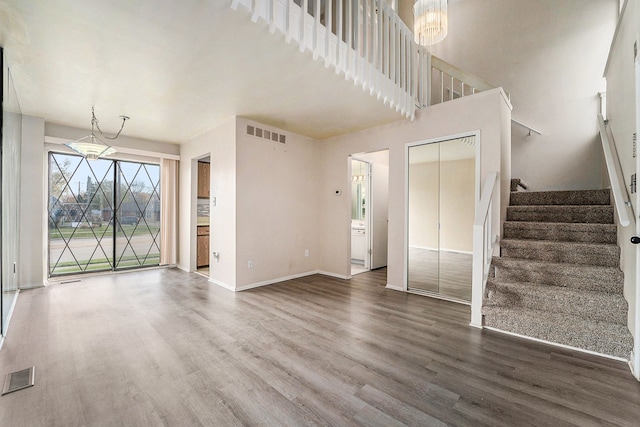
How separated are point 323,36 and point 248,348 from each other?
117 inches

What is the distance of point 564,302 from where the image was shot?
2.61 meters

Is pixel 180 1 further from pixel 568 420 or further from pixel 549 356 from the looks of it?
pixel 549 356

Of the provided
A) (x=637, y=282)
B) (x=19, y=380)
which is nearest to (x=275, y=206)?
(x=19, y=380)

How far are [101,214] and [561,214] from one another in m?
7.56

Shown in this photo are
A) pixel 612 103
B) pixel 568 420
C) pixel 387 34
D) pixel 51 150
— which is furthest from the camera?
pixel 51 150

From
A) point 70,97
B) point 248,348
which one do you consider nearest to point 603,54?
point 248,348

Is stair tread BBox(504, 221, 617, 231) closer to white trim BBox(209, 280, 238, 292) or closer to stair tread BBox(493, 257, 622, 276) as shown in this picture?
stair tread BBox(493, 257, 622, 276)

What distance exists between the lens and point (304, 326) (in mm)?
2902

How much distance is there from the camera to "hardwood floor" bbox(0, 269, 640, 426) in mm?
1639

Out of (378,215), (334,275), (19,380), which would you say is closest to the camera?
(19,380)

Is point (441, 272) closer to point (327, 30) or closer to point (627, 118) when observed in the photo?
point (627, 118)

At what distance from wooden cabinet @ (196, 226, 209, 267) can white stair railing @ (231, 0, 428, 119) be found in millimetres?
4542

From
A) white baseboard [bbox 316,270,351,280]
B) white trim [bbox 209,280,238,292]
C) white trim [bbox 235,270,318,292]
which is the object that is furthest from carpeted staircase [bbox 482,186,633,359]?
white trim [bbox 209,280,238,292]

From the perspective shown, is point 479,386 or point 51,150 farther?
point 51,150
